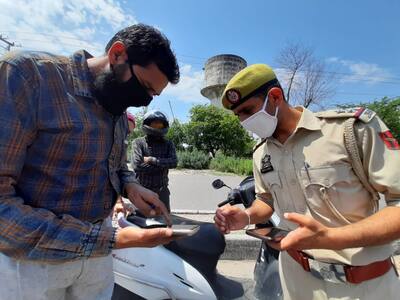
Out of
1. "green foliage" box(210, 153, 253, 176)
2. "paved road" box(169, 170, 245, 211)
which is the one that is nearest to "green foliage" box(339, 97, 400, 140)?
"green foliage" box(210, 153, 253, 176)

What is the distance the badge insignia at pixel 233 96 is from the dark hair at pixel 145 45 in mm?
345

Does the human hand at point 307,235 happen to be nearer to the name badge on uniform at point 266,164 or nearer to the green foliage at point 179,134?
the name badge on uniform at point 266,164

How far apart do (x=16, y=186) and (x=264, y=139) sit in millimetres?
1179

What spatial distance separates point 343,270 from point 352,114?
0.65 m

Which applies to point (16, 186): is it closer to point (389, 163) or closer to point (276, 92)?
point (276, 92)

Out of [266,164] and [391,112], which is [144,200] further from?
[391,112]

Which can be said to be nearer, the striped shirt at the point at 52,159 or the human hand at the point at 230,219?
the striped shirt at the point at 52,159

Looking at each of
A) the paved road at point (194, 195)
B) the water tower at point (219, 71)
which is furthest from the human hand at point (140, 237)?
the water tower at point (219, 71)

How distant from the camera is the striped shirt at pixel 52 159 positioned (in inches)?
41.1

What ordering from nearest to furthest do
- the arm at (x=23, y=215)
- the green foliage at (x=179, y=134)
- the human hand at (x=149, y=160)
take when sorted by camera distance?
the arm at (x=23, y=215)
the human hand at (x=149, y=160)
the green foliage at (x=179, y=134)

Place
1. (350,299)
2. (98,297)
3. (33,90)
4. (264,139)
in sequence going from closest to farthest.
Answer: (33,90), (350,299), (98,297), (264,139)

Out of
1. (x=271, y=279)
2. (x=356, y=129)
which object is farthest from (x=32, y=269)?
(x=271, y=279)

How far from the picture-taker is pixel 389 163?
1250 millimetres

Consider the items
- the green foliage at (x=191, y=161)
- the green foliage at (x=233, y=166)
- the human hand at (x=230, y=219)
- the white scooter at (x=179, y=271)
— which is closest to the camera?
the human hand at (x=230, y=219)
